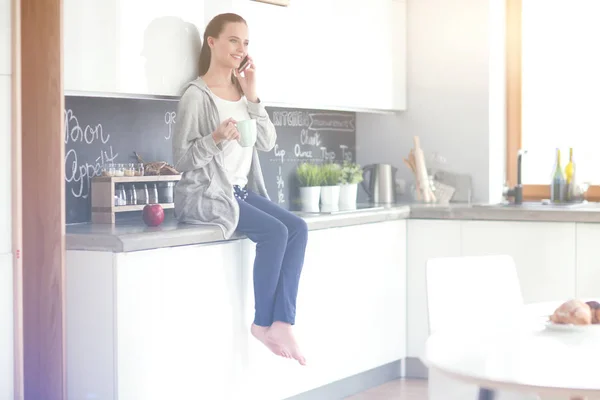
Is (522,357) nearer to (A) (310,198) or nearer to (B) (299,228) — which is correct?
(B) (299,228)

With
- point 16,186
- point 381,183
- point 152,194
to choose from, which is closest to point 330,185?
point 381,183

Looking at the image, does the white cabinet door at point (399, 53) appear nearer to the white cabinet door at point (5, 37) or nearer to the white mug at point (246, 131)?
the white mug at point (246, 131)

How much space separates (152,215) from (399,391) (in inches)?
67.0

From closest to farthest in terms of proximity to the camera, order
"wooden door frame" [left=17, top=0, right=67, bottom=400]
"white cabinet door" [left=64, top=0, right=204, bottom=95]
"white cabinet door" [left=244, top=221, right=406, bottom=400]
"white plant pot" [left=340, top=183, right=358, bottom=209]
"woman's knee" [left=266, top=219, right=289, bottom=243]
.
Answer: "wooden door frame" [left=17, top=0, right=67, bottom=400], "white cabinet door" [left=64, top=0, right=204, bottom=95], "woman's knee" [left=266, top=219, right=289, bottom=243], "white cabinet door" [left=244, top=221, right=406, bottom=400], "white plant pot" [left=340, top=183, right=358, bottom=209]

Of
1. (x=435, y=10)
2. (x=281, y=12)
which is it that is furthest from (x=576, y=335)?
(x=435, y=10)

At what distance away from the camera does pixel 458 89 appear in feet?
16.2

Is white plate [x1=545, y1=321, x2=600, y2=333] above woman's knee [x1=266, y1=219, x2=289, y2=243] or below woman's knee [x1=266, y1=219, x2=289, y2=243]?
below

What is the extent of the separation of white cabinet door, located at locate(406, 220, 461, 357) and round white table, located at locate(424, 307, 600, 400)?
2.06 m

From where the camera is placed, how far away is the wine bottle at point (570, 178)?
476 centimetres

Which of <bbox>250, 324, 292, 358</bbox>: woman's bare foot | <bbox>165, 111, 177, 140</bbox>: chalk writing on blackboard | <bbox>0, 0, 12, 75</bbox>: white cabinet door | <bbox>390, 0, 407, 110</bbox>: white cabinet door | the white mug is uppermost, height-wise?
<bbox>390, 0, 407, 110</bbox>: white cabinet door

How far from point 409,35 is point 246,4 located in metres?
1.49

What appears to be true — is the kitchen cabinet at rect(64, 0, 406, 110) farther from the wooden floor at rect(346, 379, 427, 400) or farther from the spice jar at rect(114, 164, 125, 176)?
the wooden floor at rect(346, 379, 427, 400)

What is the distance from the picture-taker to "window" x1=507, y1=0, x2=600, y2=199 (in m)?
4.89

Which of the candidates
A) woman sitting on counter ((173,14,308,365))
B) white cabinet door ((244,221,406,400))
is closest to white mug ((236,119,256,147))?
woman sitting on counter ((173,14,308,365))
